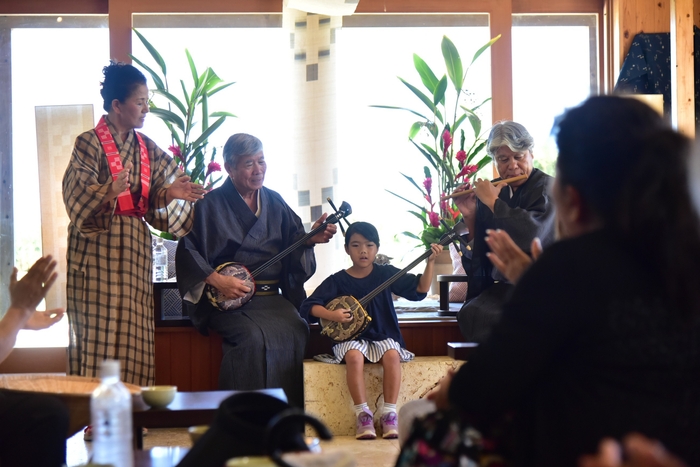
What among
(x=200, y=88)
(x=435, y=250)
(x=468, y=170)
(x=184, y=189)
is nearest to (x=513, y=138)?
(x=435, y=250)

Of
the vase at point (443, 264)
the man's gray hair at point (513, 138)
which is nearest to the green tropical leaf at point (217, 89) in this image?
the vase at point (443, 264)

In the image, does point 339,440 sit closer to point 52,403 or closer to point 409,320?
point 409,320

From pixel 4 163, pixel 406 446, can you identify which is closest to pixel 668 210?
pixel 406 446

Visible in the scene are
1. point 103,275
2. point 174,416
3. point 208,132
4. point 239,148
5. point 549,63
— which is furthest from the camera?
point 549,63

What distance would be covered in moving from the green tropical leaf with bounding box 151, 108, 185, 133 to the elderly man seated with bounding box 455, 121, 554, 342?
2.02 metres

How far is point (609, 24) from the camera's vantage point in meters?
5.50

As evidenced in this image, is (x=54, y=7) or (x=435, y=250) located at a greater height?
(x=54, y=7)

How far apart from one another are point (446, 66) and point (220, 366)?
264 centimetres

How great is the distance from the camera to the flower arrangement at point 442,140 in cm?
500

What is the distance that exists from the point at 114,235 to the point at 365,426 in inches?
59.7

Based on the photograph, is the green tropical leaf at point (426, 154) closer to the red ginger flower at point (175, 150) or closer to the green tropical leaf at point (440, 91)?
the green tropical leaf at point (440, 91)

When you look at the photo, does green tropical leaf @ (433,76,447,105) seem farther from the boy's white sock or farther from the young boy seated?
the boy's white sock

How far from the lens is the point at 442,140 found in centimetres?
509

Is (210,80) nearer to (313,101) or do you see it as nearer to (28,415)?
(313,101)
